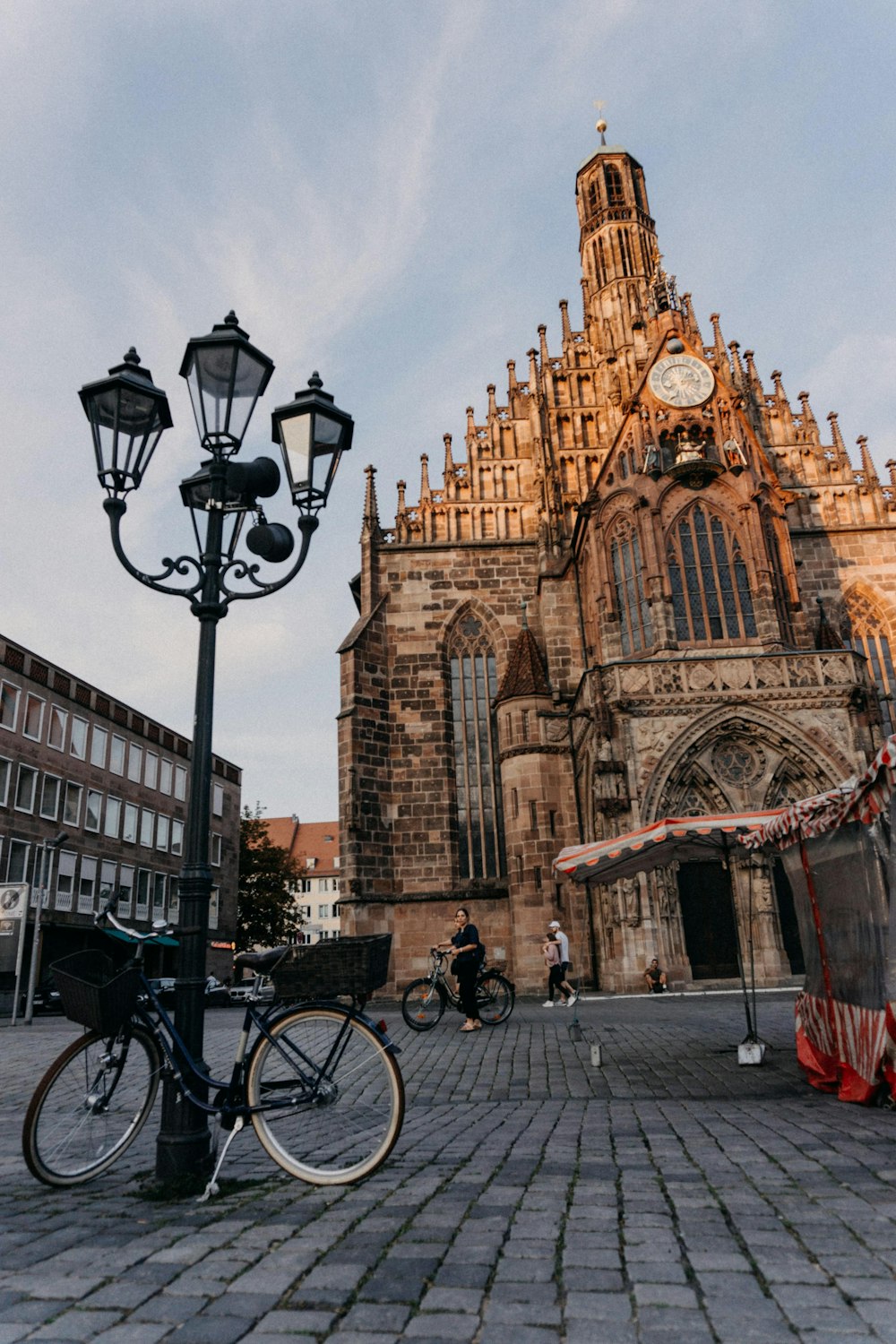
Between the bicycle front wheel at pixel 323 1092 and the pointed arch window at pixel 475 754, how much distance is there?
19450 mm

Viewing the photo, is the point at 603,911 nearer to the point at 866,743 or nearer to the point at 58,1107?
the point at 866,743

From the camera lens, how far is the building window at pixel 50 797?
30438 mm

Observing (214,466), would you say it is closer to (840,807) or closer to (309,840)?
(840,807)

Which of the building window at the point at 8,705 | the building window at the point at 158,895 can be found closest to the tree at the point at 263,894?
the building window at the point at 158,895

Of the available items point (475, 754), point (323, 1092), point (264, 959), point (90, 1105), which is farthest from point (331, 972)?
point (475, 754)

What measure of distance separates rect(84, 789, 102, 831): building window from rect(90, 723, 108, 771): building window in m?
1.13

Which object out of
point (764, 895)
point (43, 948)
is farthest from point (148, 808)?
point (764, 895)

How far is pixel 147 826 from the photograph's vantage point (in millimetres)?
37625

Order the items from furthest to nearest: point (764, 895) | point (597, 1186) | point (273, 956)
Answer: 1. point (764, 895)
2. point (273, 956)
3. point (597, 1186)

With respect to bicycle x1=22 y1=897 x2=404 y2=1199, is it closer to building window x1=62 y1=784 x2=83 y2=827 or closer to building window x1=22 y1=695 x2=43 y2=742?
building window x1=22 y1=695 x2=43 y2=742

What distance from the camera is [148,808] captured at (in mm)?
38094

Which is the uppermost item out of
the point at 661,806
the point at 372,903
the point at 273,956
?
the point at 661,806

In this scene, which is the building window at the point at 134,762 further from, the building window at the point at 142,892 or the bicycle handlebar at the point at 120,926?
the bicycle handlebar at the point at 120,926

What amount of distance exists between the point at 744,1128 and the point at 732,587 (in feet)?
58.4
